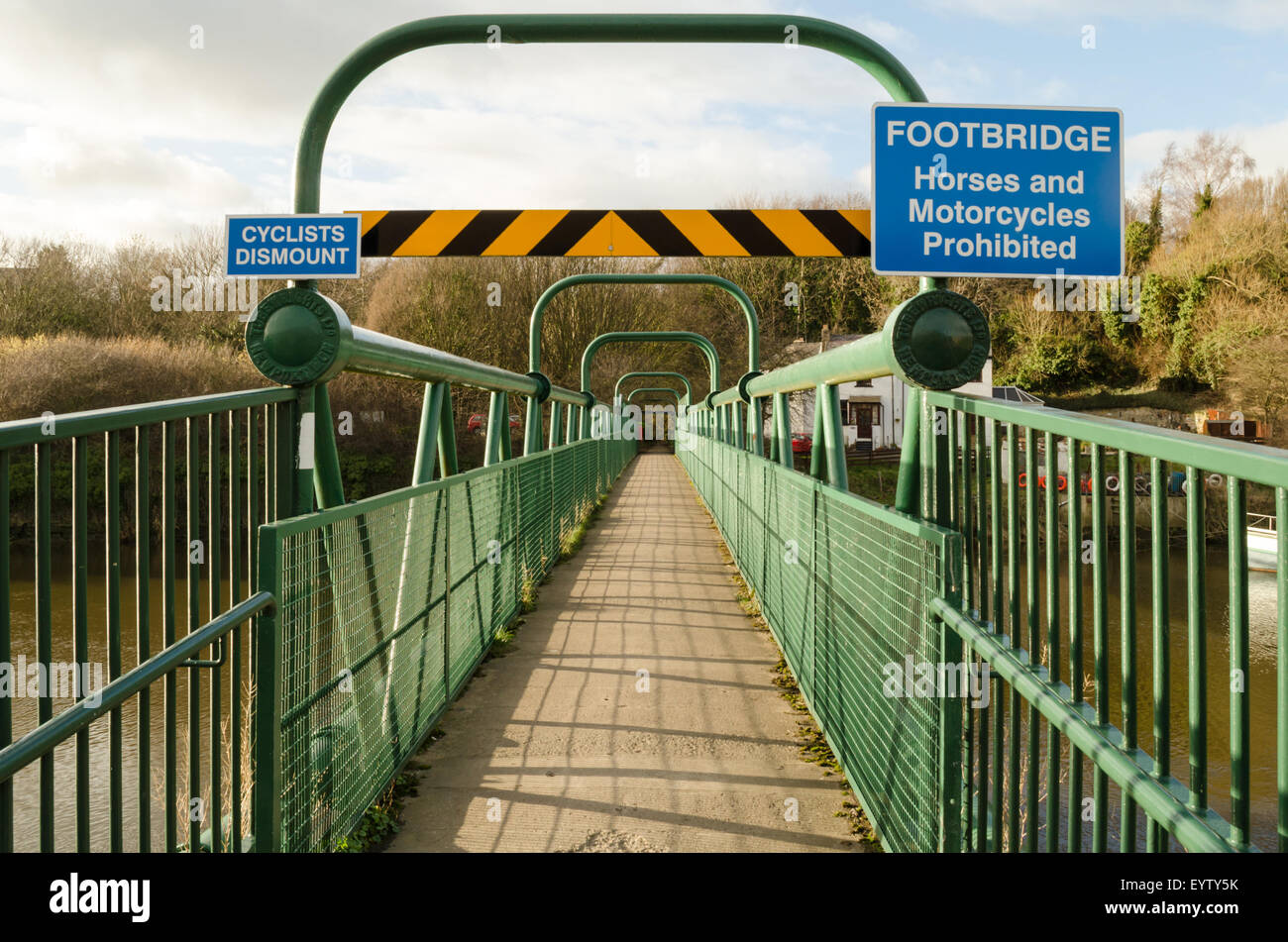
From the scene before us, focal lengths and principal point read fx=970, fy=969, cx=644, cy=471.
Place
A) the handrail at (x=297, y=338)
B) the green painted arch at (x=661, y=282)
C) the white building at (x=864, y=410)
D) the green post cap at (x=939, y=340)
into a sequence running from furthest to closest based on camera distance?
the white building at (x=864, y=410) → the green painted arch at (x=661, y=282) → the handrail at (x=297, y=338) → the green post cap at (x=939, y=340)

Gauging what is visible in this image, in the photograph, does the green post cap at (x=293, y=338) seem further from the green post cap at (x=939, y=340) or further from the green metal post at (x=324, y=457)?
the green post cap at (x=939, y=340)

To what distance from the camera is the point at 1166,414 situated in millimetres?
35031

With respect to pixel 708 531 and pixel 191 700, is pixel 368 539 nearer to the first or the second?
pixel 191 700

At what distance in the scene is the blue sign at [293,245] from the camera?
3.79 metres

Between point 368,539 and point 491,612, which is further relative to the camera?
point 491,612

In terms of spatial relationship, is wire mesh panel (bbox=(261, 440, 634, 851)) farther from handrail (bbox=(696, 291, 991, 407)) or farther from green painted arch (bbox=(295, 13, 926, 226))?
handrail (bbox=(696, 291, 991, 407))

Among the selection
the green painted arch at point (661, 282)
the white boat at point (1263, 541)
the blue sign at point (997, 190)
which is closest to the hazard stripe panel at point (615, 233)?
the blue sign at point (997, 190)

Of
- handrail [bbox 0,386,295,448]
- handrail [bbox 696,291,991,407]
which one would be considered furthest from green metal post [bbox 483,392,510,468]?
handrail [bbox 696,291,991,407]

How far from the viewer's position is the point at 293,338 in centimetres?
338

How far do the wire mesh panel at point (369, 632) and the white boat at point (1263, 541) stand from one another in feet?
8.03

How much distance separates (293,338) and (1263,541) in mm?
2969

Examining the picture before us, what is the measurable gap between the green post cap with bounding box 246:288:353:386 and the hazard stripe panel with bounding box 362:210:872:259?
4.63ft
